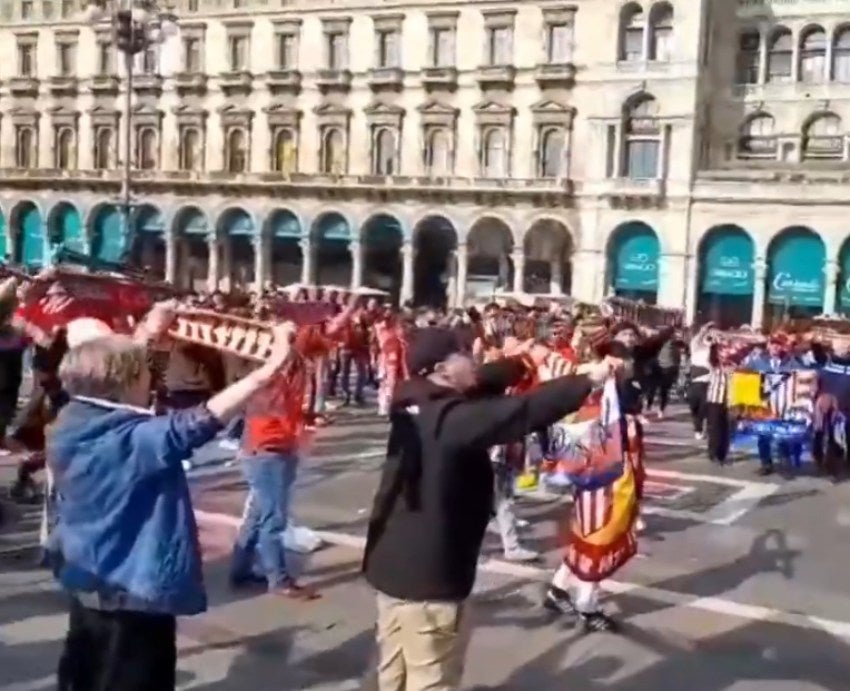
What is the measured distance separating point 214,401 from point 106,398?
→ 0.35 meters

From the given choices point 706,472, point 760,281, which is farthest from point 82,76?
point 706,472

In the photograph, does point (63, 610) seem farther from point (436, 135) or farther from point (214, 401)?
point (436, 135)

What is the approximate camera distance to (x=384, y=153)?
1791 inches

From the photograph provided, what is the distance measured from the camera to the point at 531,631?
7480 millimetres

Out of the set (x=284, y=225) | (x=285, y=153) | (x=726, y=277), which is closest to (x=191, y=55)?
(x=285, y=153)

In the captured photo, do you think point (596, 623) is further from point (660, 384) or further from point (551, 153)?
point (551, 153)

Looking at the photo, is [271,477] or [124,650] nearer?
[124,650]

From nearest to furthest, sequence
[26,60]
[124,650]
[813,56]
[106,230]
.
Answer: [124,650] → [813,56] → [106,230] → [26,60]

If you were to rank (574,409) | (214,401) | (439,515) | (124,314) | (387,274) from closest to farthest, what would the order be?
1. (214,401)
2. (574,409)
3. (439,515)
4. (124,314)
5. (387,274)

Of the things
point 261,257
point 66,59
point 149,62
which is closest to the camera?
point 261,257

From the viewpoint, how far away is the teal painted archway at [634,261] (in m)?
40.8

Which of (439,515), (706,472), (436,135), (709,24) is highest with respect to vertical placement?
(709,24)

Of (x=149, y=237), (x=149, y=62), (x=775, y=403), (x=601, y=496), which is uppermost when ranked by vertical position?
(x=149, y=62)

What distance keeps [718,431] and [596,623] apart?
840cm
